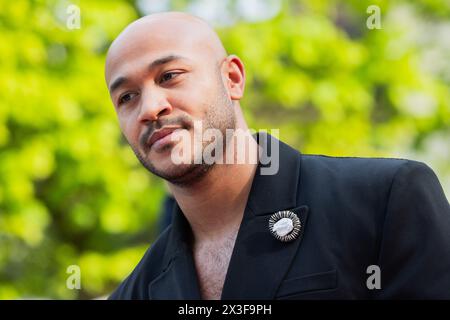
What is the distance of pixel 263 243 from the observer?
2445 millimetres

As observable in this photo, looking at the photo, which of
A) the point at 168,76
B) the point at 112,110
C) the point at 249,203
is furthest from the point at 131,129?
the point at 112,110

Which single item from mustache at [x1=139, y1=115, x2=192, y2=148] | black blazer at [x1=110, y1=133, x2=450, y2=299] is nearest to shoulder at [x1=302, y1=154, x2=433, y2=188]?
black blazer at [x1=110, y1=133, x2=450, y2=299]

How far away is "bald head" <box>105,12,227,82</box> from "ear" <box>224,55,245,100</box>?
0.29 feet

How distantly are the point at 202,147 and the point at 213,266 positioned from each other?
45 centimetres

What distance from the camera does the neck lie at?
8.43 ft

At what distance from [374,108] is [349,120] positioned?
981 millimetres

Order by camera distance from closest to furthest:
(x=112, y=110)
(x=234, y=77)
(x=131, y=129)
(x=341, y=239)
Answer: (x=341, y=239) < (x=131, y=129) < (x=234, y=77) < (x=112, y=110)

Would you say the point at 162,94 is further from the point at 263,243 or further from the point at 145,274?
the point at 145,274

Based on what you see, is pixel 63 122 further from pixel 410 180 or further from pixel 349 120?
pixel 410 180

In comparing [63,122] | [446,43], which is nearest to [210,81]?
[63,122]

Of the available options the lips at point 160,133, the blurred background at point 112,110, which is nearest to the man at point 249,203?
the lips at point 160,133

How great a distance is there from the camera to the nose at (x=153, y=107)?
2412 mm

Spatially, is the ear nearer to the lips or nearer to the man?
the man

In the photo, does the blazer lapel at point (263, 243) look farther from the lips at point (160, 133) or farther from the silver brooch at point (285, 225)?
the lips at point (160, 133)
